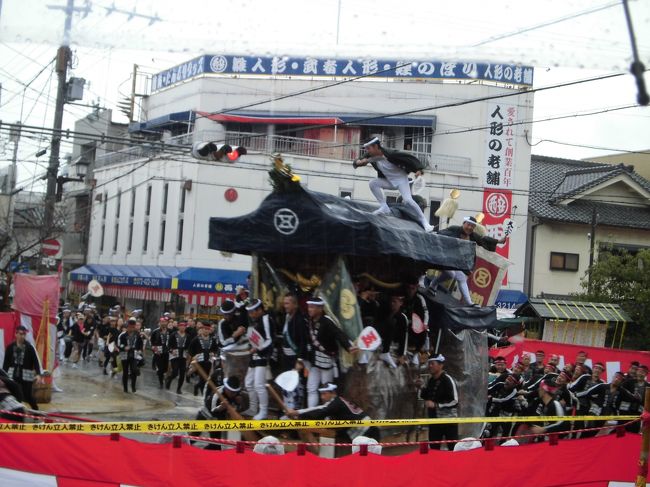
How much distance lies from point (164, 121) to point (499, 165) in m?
15.2

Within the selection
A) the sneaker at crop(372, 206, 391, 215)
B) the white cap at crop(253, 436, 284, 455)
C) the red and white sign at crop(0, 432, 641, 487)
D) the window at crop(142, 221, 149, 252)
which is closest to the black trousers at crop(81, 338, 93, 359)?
the window at crop(142, 221, 149, 252)

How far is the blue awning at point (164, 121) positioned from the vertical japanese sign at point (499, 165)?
42.2 feet

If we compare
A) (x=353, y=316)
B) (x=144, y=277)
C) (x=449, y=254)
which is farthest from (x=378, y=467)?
(x=144, y=277)

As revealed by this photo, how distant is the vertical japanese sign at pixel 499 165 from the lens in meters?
36.4

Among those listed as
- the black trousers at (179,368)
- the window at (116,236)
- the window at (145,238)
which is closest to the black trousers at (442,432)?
the black trousers at (179,368)

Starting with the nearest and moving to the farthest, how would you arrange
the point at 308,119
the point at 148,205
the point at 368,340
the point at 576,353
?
the point at 368,340, the point at 576,353, the point at 308,119, the point at 148,205

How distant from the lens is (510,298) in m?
38.3

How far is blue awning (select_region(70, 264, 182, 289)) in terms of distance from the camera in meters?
35.9

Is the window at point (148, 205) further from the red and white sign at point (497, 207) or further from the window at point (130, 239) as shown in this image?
the red and white sign at point (497, 207)

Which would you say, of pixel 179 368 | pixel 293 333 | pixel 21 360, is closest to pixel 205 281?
pixel 179 368

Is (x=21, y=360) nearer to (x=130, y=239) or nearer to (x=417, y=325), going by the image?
(x=417, y=325)

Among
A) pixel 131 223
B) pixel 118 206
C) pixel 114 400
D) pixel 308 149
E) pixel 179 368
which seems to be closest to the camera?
pixel 114 400

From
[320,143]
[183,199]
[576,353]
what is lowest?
[576,353]

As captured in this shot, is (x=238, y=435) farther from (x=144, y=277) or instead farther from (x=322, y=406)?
(x=144, y=277)
